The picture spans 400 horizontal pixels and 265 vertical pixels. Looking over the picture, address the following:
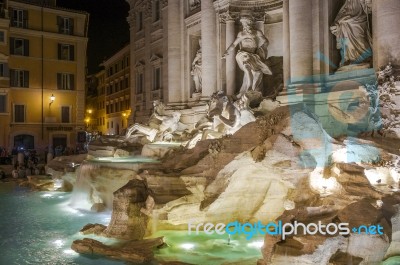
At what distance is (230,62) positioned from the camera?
50.9 feet

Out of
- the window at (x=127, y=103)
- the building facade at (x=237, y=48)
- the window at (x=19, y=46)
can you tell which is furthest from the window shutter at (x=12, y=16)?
the window at (x=127, y=103)

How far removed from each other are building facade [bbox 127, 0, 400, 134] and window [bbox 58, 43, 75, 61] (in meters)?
9.29

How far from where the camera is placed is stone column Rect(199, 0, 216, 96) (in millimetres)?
16547

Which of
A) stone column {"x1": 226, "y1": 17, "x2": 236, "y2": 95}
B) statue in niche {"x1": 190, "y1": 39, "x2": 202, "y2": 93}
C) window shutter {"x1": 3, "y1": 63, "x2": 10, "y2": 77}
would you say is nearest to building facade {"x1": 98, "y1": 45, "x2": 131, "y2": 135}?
window shutter {"x1": 3, "y1": 63, "x2": 10, "y2": 77}

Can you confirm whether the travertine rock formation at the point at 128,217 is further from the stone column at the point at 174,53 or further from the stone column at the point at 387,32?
the stone column at the point at 174,53

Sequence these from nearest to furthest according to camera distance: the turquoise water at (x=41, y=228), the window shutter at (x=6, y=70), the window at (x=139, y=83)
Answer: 1. the turquoise water at (x=41, y=228)
2. the window at (x=139, y=83)
3. the window shutter at (x=6, y=70)

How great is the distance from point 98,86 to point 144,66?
105 feet

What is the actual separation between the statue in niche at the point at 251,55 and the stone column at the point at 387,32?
15.9 ft

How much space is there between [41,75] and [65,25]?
4.52 metres

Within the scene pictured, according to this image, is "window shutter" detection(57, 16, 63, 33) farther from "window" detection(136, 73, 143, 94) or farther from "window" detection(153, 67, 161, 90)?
"window" detection(153, 67, 161, 90)

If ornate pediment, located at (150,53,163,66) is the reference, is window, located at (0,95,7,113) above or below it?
below

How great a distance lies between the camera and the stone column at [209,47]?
16547 millimetres

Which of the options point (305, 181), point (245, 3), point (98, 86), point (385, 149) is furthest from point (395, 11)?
point (98, 86)

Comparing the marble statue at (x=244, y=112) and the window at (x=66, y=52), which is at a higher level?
the window at (x=66, y=52)
